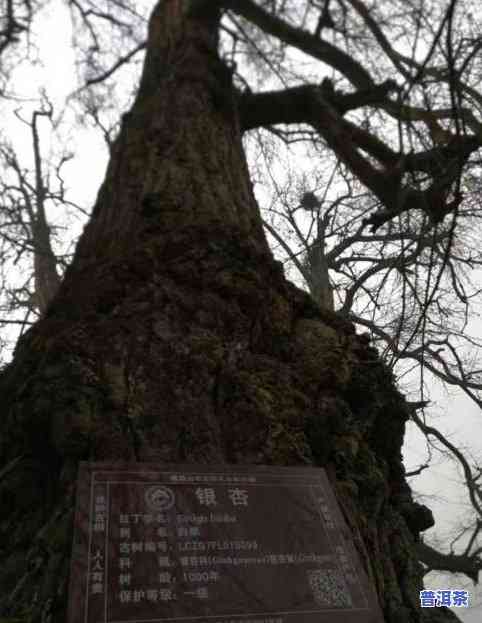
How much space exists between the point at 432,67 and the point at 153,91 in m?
1.68

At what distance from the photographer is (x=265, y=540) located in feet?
4.11

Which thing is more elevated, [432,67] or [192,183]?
[432,67]

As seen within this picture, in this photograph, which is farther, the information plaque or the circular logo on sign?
the circular logo on sign

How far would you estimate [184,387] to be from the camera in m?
1.48

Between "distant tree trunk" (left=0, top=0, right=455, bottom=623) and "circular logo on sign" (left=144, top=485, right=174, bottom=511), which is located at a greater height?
"distant tree trunk" (left=0, top=0, right=455, bottom=623)

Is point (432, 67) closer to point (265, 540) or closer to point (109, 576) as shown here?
point (265, 540)

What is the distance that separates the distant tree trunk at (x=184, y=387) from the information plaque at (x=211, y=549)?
6 cm

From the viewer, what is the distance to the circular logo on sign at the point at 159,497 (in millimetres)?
1229

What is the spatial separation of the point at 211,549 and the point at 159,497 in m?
0.18

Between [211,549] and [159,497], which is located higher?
[159,497]

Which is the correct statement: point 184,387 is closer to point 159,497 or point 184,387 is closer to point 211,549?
point 159,497

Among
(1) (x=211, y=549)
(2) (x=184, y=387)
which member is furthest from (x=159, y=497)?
(2) (x=184, y=387)

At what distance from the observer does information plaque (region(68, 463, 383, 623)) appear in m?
1.06

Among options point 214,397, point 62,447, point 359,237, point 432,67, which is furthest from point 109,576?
point 359,237
